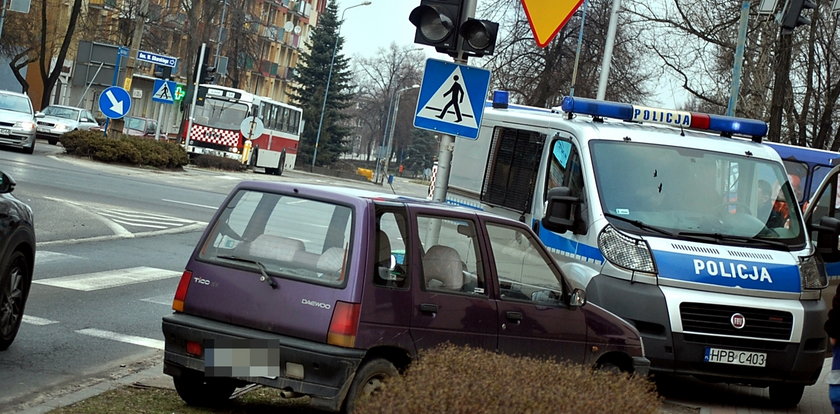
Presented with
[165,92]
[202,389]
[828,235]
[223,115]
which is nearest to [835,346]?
[202,389]

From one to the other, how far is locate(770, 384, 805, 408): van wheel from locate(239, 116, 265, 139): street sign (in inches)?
1693

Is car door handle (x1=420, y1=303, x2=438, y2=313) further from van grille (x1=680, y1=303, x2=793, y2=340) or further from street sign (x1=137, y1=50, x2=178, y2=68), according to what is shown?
street sign (x1=137, y1=50, x2=178, y2=68)

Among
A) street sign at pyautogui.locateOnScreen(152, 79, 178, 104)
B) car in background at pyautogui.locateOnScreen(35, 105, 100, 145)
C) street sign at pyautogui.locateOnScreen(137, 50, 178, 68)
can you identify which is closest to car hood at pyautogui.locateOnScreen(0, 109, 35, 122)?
street sign at pyautogui.locateOnScreen(137, 50, 178, 68)

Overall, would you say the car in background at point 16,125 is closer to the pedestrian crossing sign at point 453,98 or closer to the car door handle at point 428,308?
the pedestrian crossing sign at point 453,98

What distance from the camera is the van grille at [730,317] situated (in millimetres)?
10383

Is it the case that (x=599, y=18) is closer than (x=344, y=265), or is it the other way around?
(x=344, y=265)

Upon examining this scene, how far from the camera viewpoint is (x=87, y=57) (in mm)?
36844

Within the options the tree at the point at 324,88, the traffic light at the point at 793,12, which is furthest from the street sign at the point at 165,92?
the tree at the point at 324,88

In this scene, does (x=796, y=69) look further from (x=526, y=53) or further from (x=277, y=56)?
(x=277, y=56)

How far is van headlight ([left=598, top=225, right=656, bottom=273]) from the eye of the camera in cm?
1046

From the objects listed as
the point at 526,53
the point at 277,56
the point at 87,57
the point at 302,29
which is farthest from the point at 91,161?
the point at 302,29

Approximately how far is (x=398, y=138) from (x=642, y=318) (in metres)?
132

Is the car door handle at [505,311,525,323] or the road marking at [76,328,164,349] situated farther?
the road marking at [76,328,164,349]

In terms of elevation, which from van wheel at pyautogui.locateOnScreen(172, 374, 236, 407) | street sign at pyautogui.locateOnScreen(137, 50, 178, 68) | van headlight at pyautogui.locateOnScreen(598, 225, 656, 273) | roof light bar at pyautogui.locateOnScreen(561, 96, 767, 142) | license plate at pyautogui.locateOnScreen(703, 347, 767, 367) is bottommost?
van wheel at pyautogui.locateOnScreen(172, 374, 236, 407)
